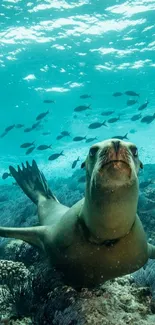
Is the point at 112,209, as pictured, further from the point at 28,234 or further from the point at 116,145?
the point at 28,234

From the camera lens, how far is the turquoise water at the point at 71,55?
17.8 m

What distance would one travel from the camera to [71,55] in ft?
74.3

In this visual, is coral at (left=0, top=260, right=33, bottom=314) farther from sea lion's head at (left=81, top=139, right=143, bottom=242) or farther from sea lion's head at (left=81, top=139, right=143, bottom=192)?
sea lion's head at (left=81, top=139, right=143, bottom=192)

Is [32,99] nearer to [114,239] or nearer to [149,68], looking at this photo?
[149,68]

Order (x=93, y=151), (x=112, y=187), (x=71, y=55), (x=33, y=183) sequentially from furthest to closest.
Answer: (x=71, y=55)
(x=33, y=183)
(x=93, y=151)
(x=112, y=187)

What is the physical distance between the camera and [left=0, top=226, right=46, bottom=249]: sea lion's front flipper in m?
3.94

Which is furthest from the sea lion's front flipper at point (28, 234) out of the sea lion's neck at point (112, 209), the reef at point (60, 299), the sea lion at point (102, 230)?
the sea lion's neck at point (112, 209)

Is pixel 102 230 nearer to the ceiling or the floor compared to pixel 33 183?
nearer to the ceiling

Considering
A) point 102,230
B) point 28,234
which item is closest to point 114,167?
point 102,230

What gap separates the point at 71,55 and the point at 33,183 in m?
17.6

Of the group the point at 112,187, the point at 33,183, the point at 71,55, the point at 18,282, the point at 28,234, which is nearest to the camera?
the point at 112,187

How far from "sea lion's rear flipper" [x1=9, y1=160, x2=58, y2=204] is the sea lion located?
2810 mm

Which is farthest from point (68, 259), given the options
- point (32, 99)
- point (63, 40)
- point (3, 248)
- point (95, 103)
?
point (95, 103)

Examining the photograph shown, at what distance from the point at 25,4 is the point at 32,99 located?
13.5m
